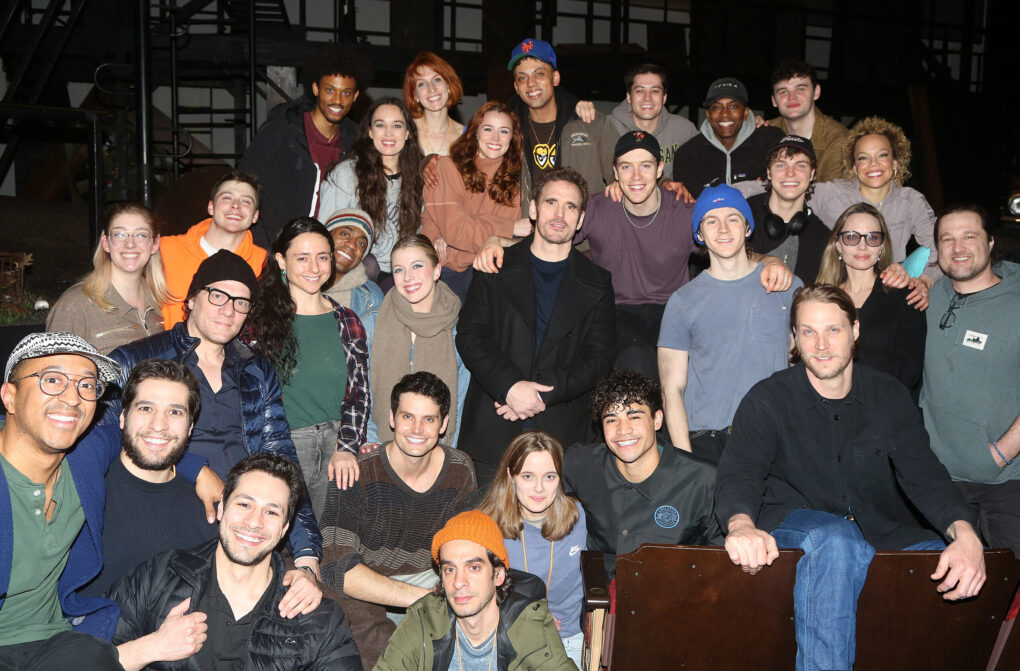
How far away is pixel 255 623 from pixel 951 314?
3.40m

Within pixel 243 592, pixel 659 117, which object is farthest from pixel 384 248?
pixel 243 592

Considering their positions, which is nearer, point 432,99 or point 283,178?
point 432,99

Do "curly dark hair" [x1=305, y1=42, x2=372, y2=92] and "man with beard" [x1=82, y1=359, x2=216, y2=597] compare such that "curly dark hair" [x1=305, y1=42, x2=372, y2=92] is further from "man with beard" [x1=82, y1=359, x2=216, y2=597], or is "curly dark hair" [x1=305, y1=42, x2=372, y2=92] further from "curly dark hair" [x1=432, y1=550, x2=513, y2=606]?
"curly dark hair" [x1=432, y1=550, x2=513, y2=606]

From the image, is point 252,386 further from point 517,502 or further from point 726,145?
point 726,145

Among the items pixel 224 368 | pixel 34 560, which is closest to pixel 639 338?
pixel 224 368

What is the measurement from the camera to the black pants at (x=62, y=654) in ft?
9.26

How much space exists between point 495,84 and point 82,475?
8.29 m

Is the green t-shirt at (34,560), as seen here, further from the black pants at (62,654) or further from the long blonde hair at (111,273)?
the long blonde hair at (111,273)

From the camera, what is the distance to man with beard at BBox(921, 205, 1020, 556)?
4.08 m

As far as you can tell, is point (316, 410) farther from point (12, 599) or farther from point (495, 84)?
point (495, 84)

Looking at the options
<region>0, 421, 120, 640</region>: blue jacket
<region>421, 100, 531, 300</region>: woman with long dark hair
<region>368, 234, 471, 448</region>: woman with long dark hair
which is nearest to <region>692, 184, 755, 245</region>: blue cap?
<region>421, 100, 531, 300</region>: woman with long dark hair

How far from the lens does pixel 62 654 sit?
112 inches

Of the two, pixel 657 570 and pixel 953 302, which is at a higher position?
pixel 953 302

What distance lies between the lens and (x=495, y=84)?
1051 centimetres
